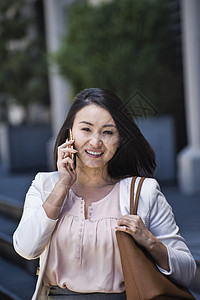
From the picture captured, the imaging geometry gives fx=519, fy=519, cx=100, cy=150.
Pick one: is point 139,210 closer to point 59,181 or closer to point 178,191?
point 59,181

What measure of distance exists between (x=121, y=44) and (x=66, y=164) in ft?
18.1

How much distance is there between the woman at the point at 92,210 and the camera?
73.1 inches

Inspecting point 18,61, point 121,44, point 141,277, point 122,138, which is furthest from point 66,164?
point 18,61

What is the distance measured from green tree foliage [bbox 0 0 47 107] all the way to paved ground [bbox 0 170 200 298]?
7.49 feet

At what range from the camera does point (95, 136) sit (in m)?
1.91

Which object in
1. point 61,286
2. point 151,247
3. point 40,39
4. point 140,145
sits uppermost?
point 40,39

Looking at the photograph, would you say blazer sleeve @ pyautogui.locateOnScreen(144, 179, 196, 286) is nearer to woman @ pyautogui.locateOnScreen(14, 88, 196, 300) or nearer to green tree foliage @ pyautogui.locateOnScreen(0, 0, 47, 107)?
woman @ pyautogui.locateOnScreen(14, 88, 196, 300)

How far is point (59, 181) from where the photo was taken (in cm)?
190

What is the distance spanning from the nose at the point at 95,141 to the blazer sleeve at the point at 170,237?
24cm

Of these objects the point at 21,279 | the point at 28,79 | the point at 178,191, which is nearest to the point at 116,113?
the point at 21,279

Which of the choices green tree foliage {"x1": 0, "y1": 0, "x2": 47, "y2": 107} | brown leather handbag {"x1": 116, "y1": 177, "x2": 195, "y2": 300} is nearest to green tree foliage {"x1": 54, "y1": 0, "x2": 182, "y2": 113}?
green tree foliage {"x1": 0, "y1": 0, "x2": 47, "y2": 107}

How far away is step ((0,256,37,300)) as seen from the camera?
3.91 m

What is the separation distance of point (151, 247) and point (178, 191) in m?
5.47

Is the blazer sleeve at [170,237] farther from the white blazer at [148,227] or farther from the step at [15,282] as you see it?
the step at [15,282]
